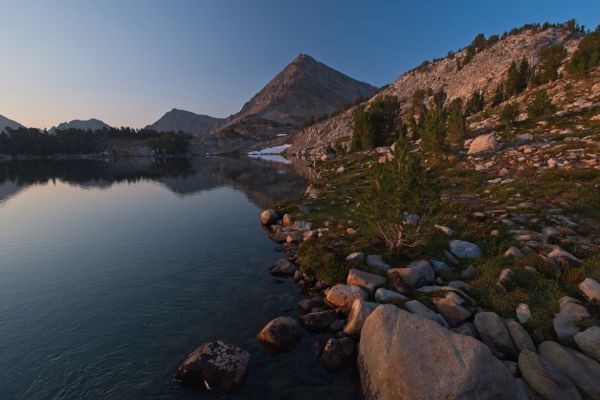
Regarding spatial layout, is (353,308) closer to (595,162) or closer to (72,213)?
(595,162)

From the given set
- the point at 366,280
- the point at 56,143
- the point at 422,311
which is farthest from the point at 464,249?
the point at 56,143

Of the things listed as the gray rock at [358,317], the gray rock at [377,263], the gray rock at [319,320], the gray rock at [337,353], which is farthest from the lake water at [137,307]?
the gray rock at [377,263]

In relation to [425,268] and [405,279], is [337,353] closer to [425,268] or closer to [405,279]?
[405,279]

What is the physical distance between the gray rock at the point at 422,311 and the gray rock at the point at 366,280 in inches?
73.7

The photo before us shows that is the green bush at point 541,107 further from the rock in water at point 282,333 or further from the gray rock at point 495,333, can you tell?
the rock in water at point 282,333

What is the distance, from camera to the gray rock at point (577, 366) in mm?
7520

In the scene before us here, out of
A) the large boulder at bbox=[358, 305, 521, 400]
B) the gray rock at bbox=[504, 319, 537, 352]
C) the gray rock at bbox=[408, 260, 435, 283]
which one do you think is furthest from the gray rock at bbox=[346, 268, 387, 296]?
the gray rock at bbox=[504, 319, 537, 352]

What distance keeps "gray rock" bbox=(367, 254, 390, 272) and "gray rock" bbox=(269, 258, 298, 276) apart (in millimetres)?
4386

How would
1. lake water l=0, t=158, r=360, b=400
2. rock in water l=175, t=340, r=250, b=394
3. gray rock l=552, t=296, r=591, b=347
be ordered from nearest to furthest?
gray rock l=552, t=296, r=591, b=347
rock in water l=175, t=340, r=250, b=394
lake water l=0, t=158, r=360, b=400

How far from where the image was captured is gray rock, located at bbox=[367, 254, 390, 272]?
600 inches

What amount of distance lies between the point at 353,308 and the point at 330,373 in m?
2.75

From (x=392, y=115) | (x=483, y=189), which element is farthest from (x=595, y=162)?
(x=392, y=115)

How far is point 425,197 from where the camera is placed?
1659 cm

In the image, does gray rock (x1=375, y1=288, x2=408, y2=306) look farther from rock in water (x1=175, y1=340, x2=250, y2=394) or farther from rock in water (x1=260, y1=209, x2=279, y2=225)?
rock in water (x1=260, y1=209, x2=279, y2=225)
